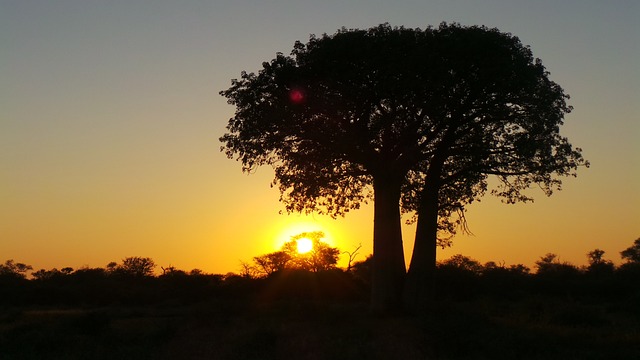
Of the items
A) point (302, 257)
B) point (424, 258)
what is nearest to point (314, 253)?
point (302, 257)

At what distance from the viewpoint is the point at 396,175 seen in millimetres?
22438

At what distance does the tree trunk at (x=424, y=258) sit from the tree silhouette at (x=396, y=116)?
33 millimetres

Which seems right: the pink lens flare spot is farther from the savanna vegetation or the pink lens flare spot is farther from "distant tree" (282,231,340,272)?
"distant tree" (282,231,340,272)

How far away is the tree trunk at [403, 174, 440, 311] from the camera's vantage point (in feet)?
73.2

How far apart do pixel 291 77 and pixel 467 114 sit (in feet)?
18.4

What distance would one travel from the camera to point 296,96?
2191 centimetres

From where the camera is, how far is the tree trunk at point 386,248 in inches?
872

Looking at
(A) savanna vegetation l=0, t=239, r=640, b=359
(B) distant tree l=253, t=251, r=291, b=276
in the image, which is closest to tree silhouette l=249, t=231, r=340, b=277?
(B) distant tree l=253, t=251, r=291, b=276

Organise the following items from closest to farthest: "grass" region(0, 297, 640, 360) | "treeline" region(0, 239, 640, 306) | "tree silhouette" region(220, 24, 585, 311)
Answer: "grass" region(0, 297, 640, 360)
"tree silhouette" region(220, 24, 585, 311)
"treeline" region(0, 239, 640, 306)

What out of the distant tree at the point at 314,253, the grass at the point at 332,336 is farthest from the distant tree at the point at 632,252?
the grass at the point at 332,336

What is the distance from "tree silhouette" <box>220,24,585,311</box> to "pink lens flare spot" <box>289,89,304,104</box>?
0.11 feet

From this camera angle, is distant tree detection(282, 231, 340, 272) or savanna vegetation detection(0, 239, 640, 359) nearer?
savanna vegetation detection(0, 239, 640, 359)

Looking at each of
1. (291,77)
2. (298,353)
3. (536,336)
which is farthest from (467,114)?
(298,353)

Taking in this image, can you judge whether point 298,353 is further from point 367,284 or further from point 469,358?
point 367,284
